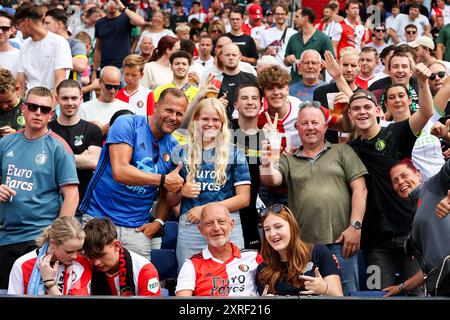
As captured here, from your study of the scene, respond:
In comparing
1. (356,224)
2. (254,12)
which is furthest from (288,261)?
A: (254,12)

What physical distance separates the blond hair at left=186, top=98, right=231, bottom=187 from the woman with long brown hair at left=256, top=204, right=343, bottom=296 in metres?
0.79

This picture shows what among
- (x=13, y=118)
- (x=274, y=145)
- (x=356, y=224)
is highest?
(x=13, y=118)

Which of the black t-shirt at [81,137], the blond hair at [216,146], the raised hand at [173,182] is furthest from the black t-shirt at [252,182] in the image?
the black t-shirt at [81,137]

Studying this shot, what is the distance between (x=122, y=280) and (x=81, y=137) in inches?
88.5

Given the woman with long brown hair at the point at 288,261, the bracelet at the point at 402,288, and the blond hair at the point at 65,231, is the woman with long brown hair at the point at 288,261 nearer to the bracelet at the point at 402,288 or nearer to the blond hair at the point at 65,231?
the bracelet at the point at 402,288

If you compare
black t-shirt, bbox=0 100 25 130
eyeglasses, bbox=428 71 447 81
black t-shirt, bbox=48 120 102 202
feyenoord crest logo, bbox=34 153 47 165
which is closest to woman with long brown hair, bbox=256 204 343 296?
feyenoord crest logo, bbox=34 153 47 165

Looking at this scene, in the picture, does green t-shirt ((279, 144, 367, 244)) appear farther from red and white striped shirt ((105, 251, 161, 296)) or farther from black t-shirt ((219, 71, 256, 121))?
black t-shirt ((219, 71, 256, 121))

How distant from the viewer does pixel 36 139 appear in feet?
21.0

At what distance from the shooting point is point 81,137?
7.46m

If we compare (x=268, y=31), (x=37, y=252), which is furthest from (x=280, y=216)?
(x=268, y=31)

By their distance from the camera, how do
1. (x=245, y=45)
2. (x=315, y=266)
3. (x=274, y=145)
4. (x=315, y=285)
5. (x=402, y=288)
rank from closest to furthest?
1. (x=315, y=285)
2. (x=315, y=266)
3. (x=402, y=288)
4. (x=274, y=145)
5. (x=245, y=45)

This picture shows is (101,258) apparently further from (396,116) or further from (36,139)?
(396,116)

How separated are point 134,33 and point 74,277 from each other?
10.1m

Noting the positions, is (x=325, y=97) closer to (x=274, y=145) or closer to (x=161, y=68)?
(x=274, y=145)
